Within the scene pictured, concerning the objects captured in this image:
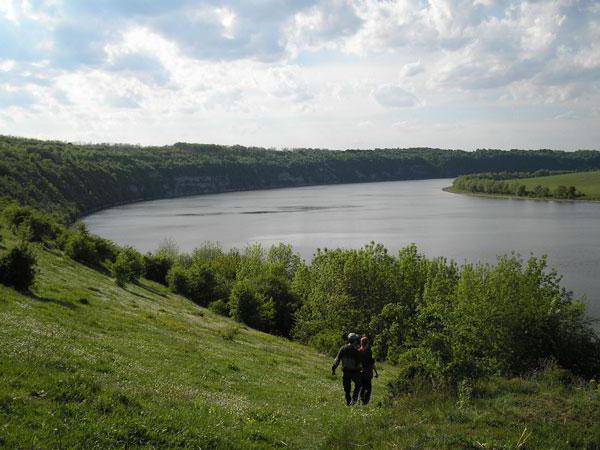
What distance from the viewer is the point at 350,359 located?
13.2 m

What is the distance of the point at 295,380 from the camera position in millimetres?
17984

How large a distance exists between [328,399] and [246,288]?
87.8 ft

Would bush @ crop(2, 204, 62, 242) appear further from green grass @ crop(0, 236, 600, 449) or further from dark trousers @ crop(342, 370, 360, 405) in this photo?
dark trousers @ crop(342, 370, 360, 405)

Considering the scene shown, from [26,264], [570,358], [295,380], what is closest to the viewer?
[295,380]

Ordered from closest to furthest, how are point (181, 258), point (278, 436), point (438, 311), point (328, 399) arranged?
1. point (278, 436)
2. point (328, 399)
3. point (438, 311)
4. point (181, 258)

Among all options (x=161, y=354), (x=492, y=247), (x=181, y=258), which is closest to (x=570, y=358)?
(x=161, y=354)

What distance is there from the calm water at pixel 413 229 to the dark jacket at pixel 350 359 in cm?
3679

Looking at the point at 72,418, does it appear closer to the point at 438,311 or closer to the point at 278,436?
the point at 278,436

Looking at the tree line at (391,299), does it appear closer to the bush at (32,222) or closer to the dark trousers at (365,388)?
Result: the bush at (32,222)

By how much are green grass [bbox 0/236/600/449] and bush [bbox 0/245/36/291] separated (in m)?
3.46

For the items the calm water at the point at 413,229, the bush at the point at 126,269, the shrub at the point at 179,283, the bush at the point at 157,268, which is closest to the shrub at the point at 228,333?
the bush at the point at 126,269

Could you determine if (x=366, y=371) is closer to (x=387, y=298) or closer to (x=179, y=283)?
(x=387, y=298)

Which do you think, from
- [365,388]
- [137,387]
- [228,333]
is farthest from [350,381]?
[228,333]

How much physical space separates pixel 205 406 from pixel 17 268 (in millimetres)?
13634
